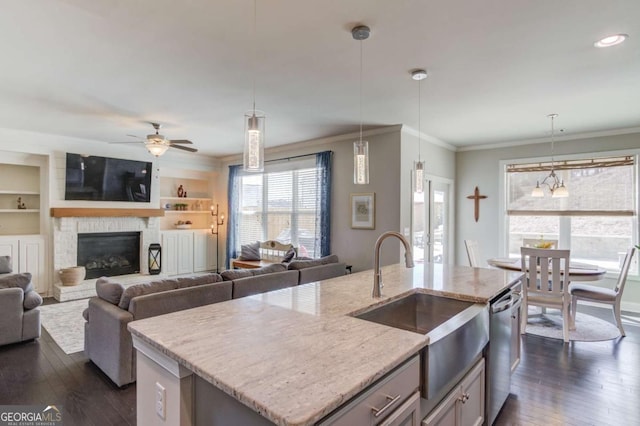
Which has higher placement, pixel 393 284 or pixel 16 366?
pixel 393 284

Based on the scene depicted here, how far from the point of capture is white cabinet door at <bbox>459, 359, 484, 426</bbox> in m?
1.87

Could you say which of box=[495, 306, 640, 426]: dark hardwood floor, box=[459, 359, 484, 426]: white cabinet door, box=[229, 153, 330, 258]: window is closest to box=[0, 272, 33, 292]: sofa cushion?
box=[229, 153, 330, 258]: window

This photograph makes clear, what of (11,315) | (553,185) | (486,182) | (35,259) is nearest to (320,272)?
(11,315)

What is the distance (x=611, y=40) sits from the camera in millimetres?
2623

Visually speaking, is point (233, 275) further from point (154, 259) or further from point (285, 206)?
point (154, 259)

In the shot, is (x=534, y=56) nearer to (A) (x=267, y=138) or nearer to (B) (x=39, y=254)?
(A) (x=267, y=138)

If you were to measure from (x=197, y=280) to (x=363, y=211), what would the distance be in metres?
3.06

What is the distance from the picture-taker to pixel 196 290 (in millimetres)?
3131

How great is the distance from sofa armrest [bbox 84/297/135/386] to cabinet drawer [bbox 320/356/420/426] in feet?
7.96

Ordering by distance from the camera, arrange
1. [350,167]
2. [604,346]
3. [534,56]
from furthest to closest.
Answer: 1. [350,167]
2. [604,346]
3. [534,56]

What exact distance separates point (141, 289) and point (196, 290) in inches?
17.9

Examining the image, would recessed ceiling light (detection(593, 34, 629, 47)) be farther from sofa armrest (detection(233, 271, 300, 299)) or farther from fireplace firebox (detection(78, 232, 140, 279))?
fireplace firebox (detection(78, 232, 140, 279))

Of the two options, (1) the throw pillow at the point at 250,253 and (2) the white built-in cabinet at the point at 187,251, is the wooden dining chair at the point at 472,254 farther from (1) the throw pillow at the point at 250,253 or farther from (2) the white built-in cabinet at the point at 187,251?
(2) the white built-in cabinet at the point at 187,251

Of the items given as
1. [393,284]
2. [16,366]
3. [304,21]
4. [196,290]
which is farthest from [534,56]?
[16,366]
